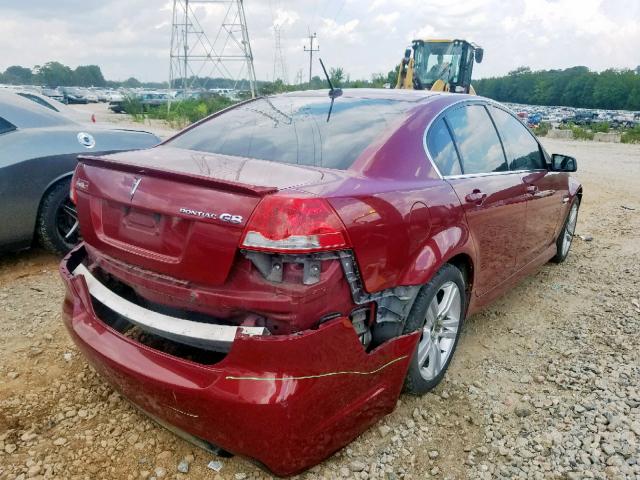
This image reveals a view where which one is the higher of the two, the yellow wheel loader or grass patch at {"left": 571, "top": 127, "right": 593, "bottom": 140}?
the yellow wheel loader

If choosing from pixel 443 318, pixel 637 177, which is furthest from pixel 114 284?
pixel 637 177

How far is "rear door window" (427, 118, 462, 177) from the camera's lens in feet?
8.98

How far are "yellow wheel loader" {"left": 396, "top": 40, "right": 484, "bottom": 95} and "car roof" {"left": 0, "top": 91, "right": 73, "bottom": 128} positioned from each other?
41.0 ft

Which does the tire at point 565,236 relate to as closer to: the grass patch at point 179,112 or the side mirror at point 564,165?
the side mirror at point 564,165

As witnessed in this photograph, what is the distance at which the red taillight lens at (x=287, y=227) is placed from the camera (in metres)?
1.84

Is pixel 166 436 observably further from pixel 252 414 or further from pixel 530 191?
pixel 530 191

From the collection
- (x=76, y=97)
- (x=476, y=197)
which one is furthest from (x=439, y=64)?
(x=76, y=97)

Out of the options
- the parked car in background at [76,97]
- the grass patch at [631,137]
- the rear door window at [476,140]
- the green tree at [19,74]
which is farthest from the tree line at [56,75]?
the rear door window at [476,140]

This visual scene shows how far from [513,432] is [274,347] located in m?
1.45

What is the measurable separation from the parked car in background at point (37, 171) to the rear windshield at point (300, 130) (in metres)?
1.80

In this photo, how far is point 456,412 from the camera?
8.82 ft

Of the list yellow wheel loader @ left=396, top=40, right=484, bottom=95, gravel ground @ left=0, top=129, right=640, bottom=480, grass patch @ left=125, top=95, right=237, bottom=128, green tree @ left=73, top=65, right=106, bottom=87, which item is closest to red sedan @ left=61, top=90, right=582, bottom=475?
gravel ground @ left=0, top=129, right=640, bottom=480

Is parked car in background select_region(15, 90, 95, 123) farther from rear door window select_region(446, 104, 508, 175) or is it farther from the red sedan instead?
rear door window select_region(446, 104, 508, 175)

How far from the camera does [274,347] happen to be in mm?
1818
